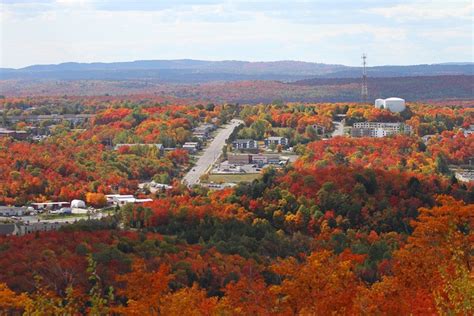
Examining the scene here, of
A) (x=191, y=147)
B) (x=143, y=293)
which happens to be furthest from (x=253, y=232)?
(x=191, y=147)

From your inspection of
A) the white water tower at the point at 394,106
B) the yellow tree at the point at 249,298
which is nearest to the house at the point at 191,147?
the white water tower at the point at 394,106

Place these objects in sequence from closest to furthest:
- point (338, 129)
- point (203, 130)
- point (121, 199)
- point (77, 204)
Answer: point (77, 204), point (121, 199), point (203, 130), point (338, 129)

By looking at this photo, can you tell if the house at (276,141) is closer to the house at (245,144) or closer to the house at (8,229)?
the house at (245,144)

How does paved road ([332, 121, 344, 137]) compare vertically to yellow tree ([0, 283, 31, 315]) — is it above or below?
below

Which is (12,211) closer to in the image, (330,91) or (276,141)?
(276,141)

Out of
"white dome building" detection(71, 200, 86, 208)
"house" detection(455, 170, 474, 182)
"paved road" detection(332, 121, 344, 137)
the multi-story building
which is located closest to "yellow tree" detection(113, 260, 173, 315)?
"white dome building" detection(71, 200, 86, 208)

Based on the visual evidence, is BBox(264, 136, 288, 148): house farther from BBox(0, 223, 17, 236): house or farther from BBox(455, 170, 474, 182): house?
BBox(0, 223, 17, 236): house
